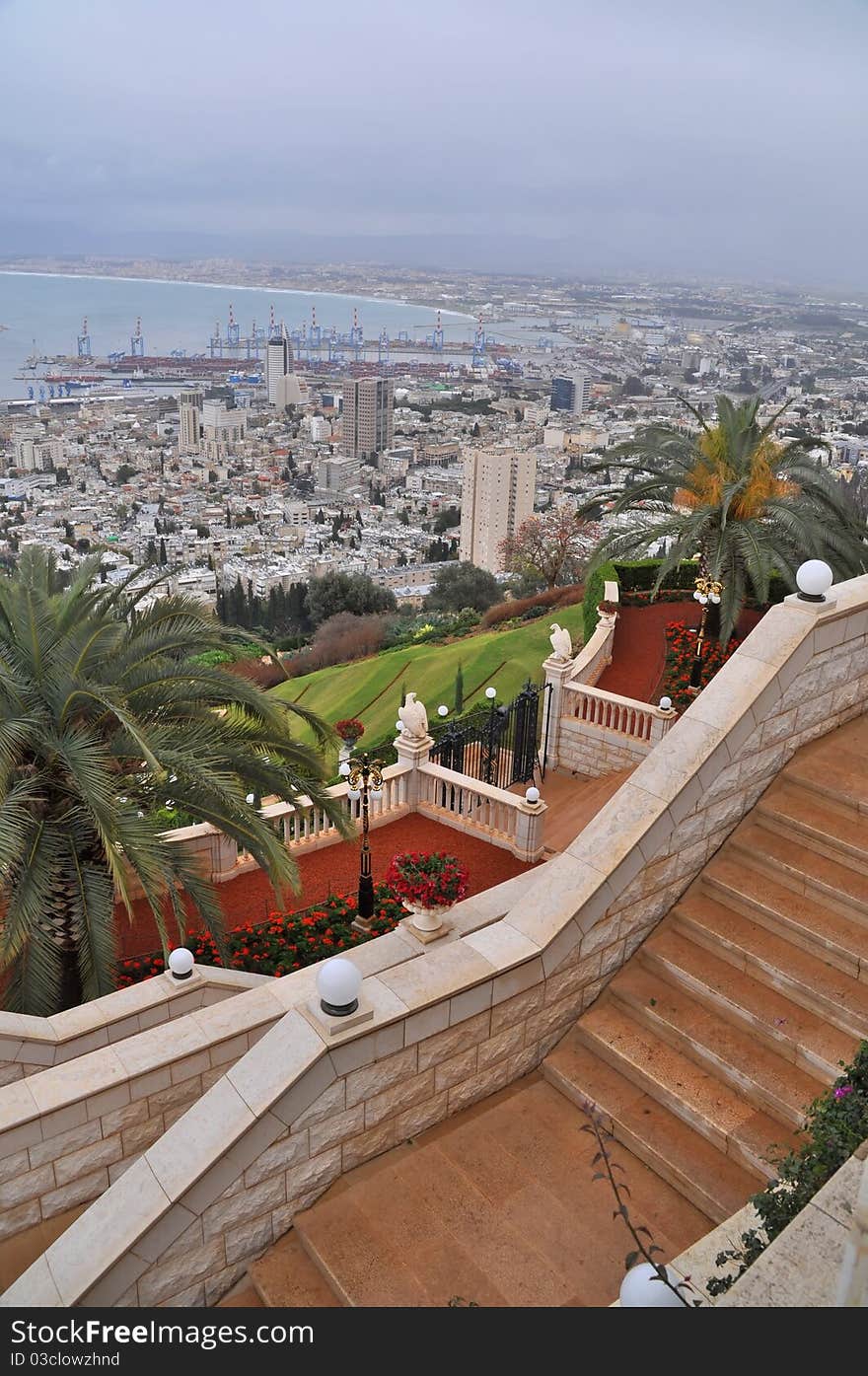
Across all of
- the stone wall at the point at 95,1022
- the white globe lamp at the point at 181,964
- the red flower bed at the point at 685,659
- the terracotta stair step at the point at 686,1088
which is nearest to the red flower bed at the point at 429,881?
the terracotta stair step at the point at 686,1088

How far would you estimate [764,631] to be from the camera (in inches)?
226

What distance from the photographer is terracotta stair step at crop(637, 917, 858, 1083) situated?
4.50m

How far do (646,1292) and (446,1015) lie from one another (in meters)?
1.77

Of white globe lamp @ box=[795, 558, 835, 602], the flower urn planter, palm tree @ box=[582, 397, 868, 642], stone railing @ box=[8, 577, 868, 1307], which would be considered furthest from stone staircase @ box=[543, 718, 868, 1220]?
palm tree @ box=[582, 397, 868, 642]

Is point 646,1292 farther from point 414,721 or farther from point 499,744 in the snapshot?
point 499,744

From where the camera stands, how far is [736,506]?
13.4m

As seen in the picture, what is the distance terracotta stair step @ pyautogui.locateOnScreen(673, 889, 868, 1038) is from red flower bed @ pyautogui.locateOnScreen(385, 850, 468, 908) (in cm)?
125

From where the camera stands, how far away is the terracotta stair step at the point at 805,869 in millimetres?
5141

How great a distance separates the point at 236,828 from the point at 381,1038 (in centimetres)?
315

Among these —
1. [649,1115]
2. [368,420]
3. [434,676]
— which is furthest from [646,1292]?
[368,420]

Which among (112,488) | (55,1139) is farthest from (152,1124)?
(112,488)

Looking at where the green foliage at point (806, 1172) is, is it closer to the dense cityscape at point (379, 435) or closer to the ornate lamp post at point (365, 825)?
the ornate lamp post at point (365, 825)

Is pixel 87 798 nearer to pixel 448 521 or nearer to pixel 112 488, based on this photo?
pixel 448 521

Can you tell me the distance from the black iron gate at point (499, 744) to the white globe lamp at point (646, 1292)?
825cm
